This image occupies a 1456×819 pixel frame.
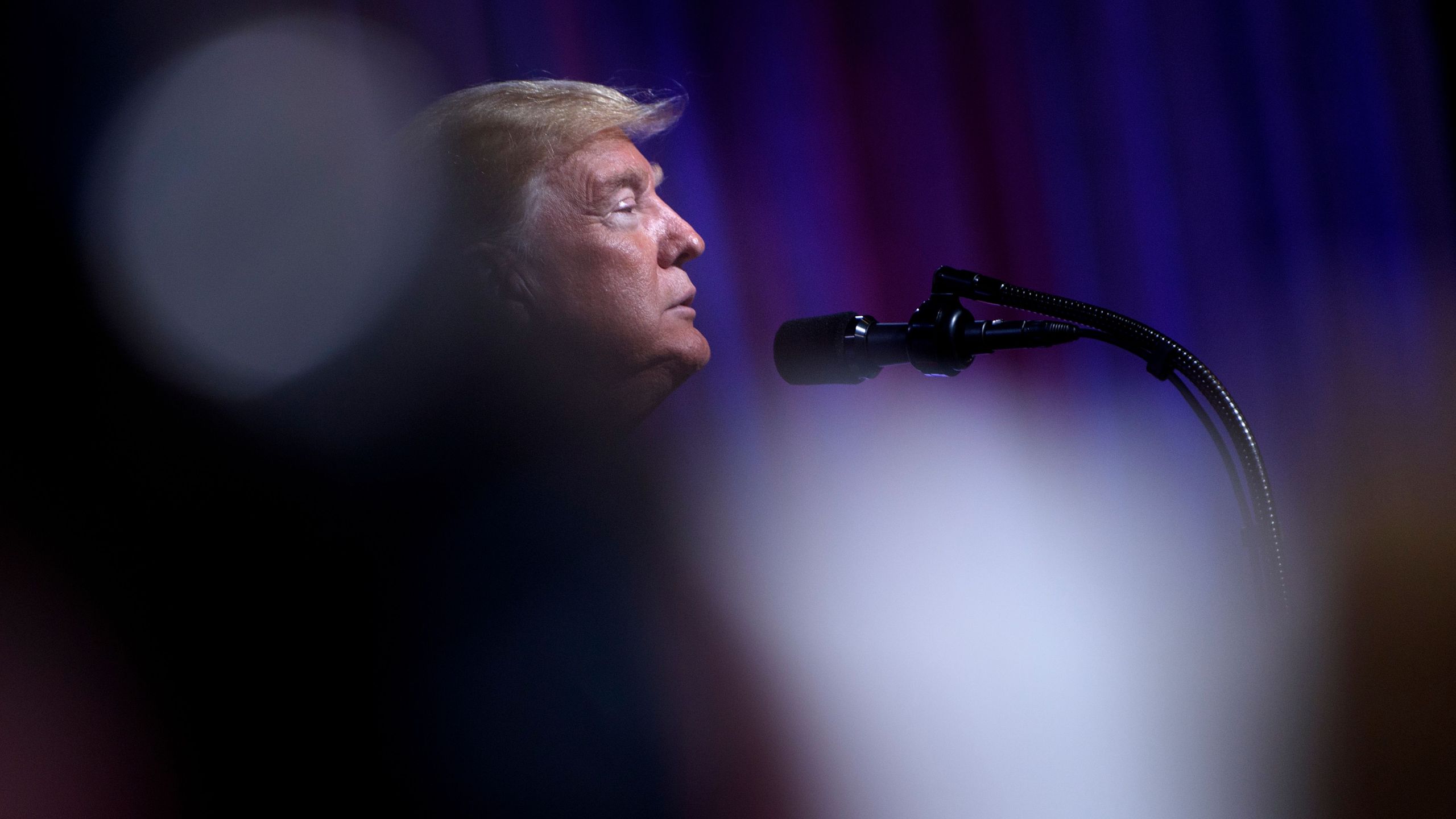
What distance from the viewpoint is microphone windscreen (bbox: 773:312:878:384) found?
3.38ft

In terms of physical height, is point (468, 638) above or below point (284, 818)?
above

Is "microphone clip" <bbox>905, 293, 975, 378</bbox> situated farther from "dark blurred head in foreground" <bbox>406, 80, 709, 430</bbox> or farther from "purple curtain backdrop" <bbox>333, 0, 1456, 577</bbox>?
"purple curtain backdrop" <bbox>333, 0, 1456, 577</bbox>

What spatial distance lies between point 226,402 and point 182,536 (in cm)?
24

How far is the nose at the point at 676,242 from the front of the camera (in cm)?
143

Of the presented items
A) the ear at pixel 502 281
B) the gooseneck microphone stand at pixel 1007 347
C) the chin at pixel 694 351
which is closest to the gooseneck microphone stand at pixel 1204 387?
the gooseneck microphone stand at pixel 1007 347

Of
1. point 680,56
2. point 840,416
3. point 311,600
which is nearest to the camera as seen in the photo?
point 311,600

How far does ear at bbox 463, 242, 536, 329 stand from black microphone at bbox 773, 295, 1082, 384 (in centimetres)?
48

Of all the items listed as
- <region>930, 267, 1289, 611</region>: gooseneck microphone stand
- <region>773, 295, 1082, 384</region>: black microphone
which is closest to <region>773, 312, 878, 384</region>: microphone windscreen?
<region>773, 295, 1082, 384</region>: black microphone

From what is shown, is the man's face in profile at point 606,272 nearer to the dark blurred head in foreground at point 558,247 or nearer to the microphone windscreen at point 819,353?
the dark blurred head in foreground at point 558,247

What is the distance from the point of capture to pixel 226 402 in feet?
4.64

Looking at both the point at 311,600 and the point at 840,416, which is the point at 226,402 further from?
the point at 840,416

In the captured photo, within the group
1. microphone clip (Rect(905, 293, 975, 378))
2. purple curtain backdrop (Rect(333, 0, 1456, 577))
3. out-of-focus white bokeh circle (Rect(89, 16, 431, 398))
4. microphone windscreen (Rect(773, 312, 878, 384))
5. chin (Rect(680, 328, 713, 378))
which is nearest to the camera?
microphone clip (Rect(905, 293, 975, 378))

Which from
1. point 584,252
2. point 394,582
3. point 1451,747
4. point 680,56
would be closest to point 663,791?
point 394,582

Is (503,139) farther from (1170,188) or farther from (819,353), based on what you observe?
(1170,188)
